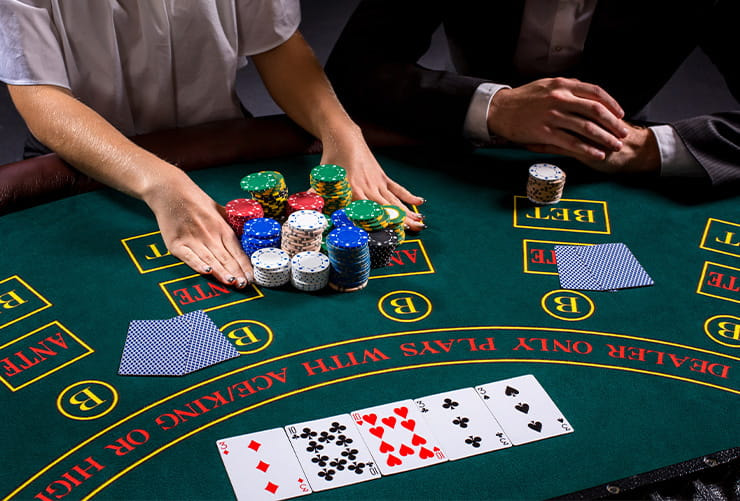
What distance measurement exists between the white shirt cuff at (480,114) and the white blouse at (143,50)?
2.27 feet

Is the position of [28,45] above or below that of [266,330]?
above

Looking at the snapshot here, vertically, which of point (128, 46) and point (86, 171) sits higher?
point (128, 46)

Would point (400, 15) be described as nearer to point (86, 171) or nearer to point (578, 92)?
point (578, 92)

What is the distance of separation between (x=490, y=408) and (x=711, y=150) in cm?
135

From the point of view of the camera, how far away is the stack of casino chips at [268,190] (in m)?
2.16

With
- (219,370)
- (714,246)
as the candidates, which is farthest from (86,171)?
(714,246)

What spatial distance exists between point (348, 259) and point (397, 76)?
41.7 inches

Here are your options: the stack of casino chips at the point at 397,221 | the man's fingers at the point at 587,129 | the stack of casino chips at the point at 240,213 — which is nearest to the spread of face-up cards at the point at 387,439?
the stack of casino chips at the point at 397,221

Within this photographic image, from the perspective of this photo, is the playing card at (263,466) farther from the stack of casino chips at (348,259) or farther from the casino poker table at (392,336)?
the stack of casino chips at (348,259)

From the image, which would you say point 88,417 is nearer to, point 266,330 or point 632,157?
point 266,330

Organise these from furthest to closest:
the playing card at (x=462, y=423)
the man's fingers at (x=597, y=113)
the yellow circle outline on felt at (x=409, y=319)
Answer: the man's fingers at (x=597, y=113) → the yellow circle outline on felt at (x=409, y=319) → the playing card at (x=462, y=423)

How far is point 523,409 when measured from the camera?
1604 millimetres

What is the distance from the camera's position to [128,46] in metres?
2.56

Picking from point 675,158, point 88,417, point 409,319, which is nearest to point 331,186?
point 409,319
